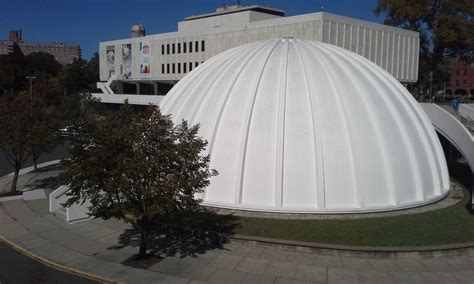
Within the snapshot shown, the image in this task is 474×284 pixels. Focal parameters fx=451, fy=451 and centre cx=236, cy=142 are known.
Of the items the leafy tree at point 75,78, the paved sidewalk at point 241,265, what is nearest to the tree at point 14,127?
the paved sidewalk at point 241,265

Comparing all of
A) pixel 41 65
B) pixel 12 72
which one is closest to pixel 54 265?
pixel 12 72

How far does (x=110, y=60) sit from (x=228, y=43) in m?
31.5

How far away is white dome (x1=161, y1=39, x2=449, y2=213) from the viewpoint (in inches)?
786

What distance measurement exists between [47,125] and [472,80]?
105 m

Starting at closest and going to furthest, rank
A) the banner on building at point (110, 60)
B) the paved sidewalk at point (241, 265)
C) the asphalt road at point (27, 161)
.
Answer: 1. the paved sidewalk at point (241, 265)
2. the asphalt road at point (27, 161)
3. the banner on building at point (110, 60)

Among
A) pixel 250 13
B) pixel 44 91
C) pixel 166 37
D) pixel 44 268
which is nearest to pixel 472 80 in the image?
pixel 250 13

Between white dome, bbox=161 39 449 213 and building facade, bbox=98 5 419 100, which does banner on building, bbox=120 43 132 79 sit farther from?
white dome, bbox=161 39 449 213

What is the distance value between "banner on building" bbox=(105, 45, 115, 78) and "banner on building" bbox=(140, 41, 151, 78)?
1025 centimetres

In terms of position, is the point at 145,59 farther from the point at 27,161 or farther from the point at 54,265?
the point at 54,265

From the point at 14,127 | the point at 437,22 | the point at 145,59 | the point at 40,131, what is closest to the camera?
the point at 14,127

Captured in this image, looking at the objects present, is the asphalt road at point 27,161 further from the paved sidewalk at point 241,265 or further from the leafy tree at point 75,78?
the leafy tree at point 75,78

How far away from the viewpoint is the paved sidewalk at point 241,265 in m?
14.5

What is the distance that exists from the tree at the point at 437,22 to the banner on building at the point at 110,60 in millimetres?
46476

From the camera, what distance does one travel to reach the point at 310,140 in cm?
2016
